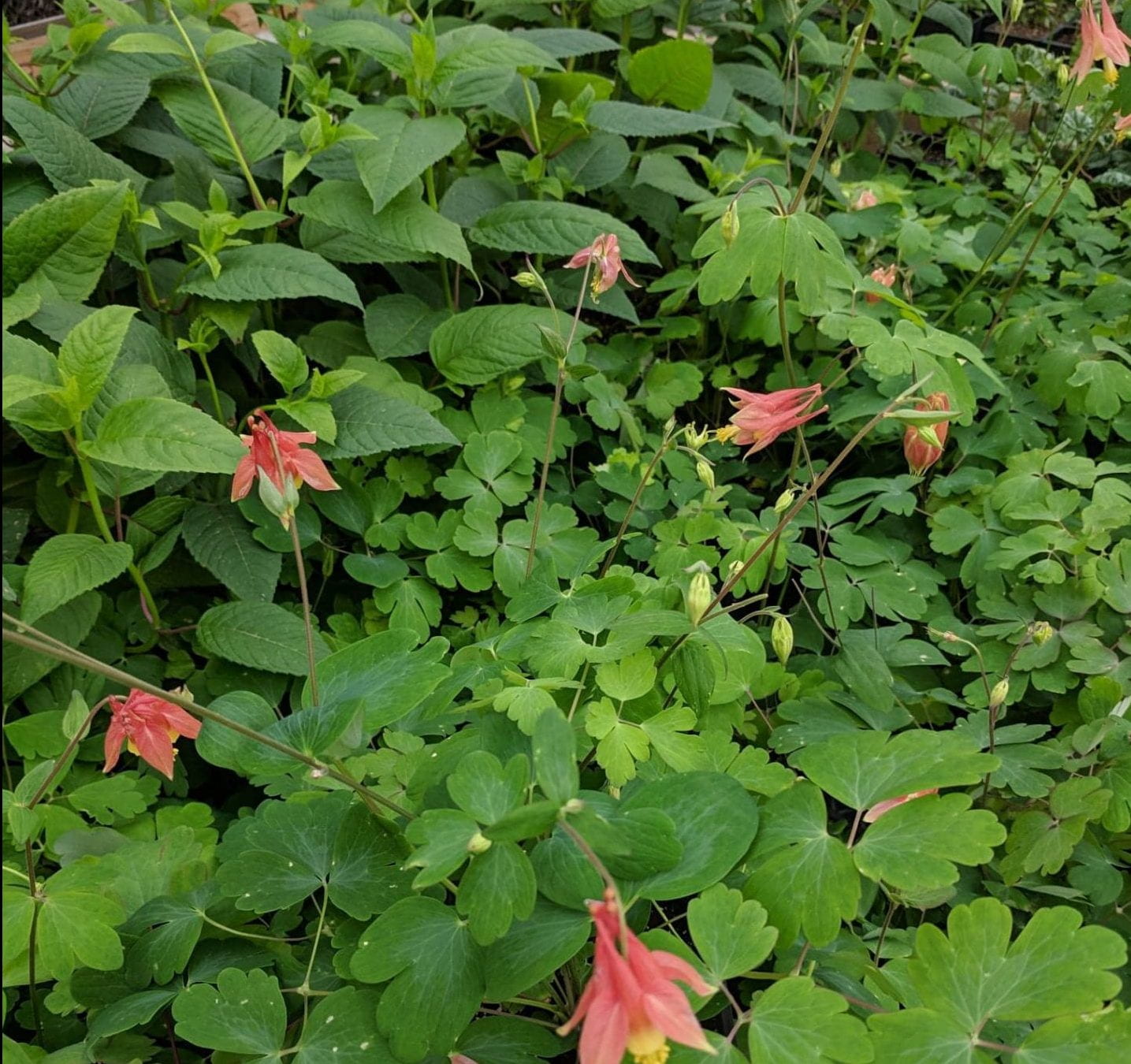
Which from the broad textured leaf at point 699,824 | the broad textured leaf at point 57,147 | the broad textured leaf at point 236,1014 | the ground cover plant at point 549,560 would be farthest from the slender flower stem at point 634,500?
the broad textured leaf at point 57,147

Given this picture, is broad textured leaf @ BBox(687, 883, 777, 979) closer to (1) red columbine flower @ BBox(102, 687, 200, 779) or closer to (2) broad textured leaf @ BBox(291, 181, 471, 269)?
(1) red columbine flower @ BBox(102, 687, 200, 779)

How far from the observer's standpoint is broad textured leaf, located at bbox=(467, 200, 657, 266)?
177 centimetres

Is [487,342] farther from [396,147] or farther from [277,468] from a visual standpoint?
[277,468]

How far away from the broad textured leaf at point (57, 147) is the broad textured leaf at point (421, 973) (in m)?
1.35

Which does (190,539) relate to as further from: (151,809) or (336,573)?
(151,809)

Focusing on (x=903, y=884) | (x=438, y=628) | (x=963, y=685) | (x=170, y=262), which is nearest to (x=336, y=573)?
(x=438, y=628)

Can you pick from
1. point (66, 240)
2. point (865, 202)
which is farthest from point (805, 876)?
point (865, 202)

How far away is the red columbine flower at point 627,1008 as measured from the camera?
1.81 feet

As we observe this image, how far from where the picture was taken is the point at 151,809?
4.74 feet

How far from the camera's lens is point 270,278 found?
1.58 m

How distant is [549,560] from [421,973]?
720 mm

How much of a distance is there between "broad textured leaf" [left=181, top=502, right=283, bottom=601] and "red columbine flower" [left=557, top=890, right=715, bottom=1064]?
3.57 ft

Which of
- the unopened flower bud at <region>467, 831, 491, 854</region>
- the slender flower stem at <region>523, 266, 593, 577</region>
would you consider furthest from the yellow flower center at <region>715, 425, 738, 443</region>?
the unopened flower bud at <region>467, 831, 491, 854</region>

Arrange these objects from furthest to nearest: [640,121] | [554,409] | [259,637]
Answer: [640,121]
[259,637]
[554,409]
